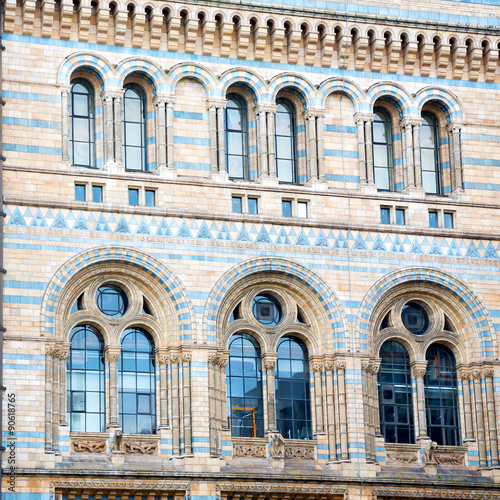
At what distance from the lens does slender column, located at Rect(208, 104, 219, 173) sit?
38.2 m

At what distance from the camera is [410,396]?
38.9 meters

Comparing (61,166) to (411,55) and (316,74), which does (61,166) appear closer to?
(316,74)

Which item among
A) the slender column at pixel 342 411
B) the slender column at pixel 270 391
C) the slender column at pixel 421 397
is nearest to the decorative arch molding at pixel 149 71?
the slender column at pixel 270 391

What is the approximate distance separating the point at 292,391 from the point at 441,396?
12.1 ft

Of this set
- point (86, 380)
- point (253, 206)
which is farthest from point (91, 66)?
point (86, 380)

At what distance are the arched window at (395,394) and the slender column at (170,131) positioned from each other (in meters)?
6.61

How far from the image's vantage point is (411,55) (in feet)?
132

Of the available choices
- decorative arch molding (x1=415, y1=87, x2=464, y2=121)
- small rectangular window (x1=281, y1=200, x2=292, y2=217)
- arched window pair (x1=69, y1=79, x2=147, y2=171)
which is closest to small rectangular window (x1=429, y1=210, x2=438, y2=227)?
decorative arch molding (x1=415, y1=87, x2=464, y2=121)

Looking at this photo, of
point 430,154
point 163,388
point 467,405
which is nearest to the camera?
point 163,388

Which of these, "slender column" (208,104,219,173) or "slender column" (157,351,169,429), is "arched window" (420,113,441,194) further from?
"slender column" (157,351,169,429)

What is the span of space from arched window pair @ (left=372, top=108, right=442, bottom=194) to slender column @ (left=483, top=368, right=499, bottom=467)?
185 inches

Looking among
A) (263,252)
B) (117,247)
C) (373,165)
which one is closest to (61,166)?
(117,247)

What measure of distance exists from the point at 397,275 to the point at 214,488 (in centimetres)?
675

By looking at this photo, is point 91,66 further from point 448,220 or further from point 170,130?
point 448,220
